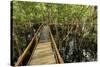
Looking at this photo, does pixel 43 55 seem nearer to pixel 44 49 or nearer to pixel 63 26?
pixel 44 49

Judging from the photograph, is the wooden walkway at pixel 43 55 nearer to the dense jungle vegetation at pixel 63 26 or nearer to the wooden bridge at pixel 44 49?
the wooden bridge at pixel 44 49

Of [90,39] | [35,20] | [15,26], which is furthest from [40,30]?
[90,39]

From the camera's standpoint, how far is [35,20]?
2623 millimetres

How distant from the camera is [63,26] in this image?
2766mm

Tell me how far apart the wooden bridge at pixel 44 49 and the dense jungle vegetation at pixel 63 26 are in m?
0.06

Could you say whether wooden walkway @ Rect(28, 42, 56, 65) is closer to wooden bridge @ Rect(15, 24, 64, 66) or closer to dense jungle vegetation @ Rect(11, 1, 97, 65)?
wooden bridge @ Rect(15, 24, 64, 66)

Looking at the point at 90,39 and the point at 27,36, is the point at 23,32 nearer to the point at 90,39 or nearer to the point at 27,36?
the point at 27,36

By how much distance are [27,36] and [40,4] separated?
46 centimetres

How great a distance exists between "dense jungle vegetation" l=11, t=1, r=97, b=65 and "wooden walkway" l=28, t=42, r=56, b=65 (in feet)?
0.48

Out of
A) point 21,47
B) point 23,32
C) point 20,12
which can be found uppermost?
point 20,12


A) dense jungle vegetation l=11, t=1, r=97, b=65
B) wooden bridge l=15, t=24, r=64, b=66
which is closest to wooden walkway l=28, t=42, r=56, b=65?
wooden bridge l=15, t=24, r=64, b=66

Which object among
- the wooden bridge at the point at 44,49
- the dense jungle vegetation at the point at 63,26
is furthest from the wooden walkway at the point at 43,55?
the dense jungle vegetation at the point at 63,26

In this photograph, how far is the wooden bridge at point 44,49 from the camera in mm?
2598

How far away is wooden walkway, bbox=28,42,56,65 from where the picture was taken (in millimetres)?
2594
